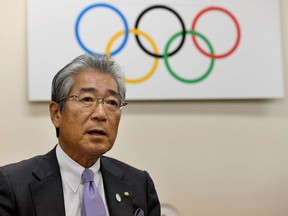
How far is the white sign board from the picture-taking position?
286cm

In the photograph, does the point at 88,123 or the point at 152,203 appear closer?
the point at 88,123

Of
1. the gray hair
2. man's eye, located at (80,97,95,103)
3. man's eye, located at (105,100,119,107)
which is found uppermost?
the gray hair

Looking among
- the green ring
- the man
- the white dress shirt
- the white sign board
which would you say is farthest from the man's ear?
the green ring

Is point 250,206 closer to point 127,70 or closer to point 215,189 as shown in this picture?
point 215,189

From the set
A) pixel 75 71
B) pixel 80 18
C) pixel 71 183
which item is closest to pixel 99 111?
pixel 75 71

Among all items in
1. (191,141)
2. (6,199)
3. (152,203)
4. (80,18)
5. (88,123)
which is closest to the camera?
(6,199)

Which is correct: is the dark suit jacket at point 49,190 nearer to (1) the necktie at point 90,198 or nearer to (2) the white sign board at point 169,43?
(1) the necktie at point 90,198

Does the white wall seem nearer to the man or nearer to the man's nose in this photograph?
the man

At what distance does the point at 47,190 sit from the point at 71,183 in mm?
110

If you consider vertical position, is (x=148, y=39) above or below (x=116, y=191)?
above

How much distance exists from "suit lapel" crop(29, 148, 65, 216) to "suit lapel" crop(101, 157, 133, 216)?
0.70ft

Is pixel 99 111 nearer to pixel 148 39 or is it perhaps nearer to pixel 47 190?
pixel 47 190

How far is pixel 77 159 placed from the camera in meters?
1.93

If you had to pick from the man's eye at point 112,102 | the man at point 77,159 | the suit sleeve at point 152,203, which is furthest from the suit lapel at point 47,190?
the suit sleeve at point 152,203
